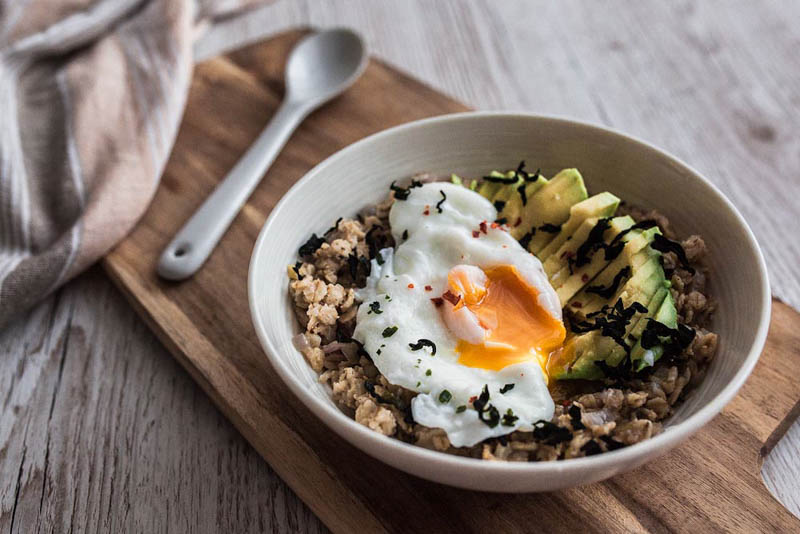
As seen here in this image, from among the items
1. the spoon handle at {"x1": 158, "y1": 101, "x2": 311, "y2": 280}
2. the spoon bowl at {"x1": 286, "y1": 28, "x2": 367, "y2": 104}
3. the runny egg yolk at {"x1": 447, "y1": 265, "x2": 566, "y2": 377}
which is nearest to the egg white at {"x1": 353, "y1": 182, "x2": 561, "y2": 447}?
the runny egg yolk at {"x1": 447, "y1": 265, "x2": 566, "y2": 377}

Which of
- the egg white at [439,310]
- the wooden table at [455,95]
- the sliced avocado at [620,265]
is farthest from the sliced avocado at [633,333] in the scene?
the wooden table at [455,95]

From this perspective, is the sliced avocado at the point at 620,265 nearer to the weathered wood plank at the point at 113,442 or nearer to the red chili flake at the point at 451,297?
the red chili flake at the point at 451,297

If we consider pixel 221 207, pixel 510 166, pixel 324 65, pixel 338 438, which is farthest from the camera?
pixel 324 65

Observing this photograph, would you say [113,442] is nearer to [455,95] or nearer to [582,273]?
[582,273]

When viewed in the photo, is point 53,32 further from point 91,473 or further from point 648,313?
point 648,313

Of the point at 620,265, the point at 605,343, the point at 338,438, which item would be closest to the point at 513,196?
the point at 620,265

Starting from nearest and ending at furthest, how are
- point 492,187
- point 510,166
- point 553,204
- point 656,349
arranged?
point 656,349 < point 553,204 < point 492,187 < point 510,166
